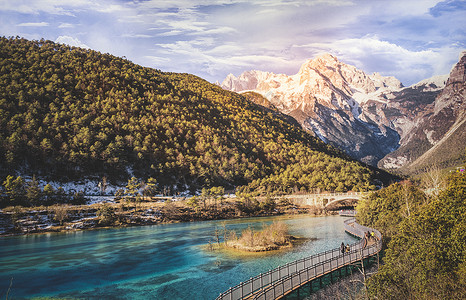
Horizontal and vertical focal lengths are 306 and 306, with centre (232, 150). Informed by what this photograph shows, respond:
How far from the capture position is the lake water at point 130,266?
34.1 m

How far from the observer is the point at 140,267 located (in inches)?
1769

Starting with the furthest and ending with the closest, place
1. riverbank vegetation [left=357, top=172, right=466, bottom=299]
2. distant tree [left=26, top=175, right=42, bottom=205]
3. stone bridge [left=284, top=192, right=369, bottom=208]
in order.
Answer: stone bridge [left=284, top=192, right=369, bottom=208] → distant tree [left=26, top=175, right=42, bottom=205] → riverbank vegetation [left=357, top=172, right=466, bottom=299]

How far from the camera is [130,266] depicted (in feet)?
149

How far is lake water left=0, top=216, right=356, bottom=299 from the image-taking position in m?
34.1

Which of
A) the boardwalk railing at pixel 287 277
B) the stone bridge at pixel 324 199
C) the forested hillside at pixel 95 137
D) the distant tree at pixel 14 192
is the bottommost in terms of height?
the stone bridge at pixel 324 199

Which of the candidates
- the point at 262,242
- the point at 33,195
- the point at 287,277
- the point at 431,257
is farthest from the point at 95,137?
the point at 431,257

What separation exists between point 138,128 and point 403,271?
16388cm

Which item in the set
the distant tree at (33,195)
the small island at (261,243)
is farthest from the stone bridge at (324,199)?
the distant tree at (33,195)

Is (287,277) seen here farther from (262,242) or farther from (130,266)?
(130,266)

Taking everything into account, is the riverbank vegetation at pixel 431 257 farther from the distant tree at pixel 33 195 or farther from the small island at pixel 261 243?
the distant tree at pixel 33 195

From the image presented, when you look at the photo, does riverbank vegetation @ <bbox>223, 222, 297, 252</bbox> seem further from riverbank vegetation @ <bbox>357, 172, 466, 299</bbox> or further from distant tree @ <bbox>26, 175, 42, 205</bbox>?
distant tree @ <bbox>26, 175, 42, 205</bbox>

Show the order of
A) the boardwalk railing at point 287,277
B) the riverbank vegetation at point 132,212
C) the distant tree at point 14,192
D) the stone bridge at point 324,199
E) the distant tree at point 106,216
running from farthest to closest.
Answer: the stone bridge at point 324,199
the distant tree at point 14,192
the distant tree at point 106,216
the riverbank vegetation at point 132,212
the boardwalk railing at point 287,277

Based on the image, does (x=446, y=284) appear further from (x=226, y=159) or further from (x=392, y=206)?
(x=226, y=159)

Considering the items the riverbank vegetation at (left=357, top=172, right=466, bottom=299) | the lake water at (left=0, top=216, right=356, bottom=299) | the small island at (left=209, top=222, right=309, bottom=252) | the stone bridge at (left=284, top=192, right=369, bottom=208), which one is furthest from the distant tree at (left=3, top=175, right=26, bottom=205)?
the riverbank vegetation at (left=357, top=172, right=466, bottom=299)
